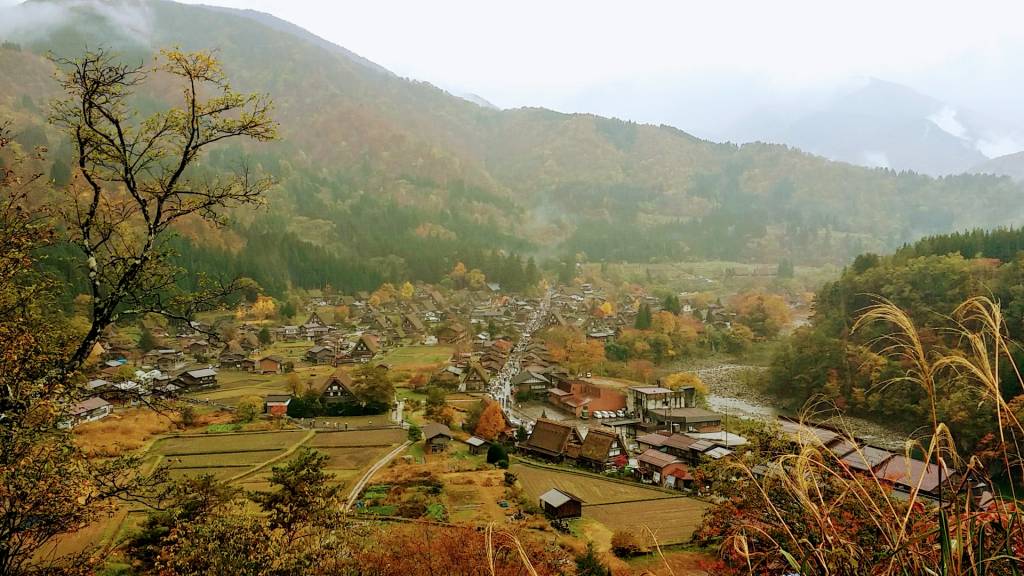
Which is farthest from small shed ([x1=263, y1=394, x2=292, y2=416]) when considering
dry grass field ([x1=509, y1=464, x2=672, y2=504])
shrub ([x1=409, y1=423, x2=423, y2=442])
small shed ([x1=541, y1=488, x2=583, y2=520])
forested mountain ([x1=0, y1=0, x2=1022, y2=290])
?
forested mountain ([x1=0, y1=0, x2=1022, y2=290])

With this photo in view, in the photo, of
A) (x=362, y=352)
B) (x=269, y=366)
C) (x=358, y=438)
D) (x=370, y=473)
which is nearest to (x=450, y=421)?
(x=358, y=438)

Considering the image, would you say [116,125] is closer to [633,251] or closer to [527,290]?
[527,290]

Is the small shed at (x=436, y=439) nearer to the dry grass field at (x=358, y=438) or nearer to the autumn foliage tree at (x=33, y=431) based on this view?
the dry grass field at (x=358, y=438)

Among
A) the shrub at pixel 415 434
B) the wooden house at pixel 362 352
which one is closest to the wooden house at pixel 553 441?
the shrub at pixel 415 434

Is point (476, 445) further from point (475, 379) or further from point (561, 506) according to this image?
point (475, 379)

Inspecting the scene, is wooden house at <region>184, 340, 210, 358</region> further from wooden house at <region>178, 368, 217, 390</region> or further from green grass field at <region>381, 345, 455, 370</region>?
green grass field at <region>381, 345, 455, 370</region>

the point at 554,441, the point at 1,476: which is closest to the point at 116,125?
the point at 1,476
